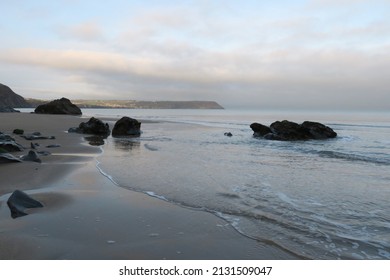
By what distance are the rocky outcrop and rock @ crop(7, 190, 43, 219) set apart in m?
22.2

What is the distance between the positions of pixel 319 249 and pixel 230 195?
3251 mm

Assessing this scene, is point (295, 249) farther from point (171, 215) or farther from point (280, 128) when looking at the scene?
point (280, 128)

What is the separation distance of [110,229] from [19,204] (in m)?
2.00

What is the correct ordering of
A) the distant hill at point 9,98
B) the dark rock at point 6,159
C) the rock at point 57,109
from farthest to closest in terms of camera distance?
the distant hill at point 9,98 < the rock at point 57,109 < the dark rock at point 6,159

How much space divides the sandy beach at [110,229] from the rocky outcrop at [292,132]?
20.6m

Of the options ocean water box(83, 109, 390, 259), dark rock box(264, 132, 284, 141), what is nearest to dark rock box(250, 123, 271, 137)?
dark rock box(264, 132, 284, 141)

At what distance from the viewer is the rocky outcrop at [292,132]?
88.3ft

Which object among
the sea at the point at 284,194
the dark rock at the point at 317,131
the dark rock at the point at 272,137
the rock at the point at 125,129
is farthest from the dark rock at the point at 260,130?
the sea at the point at 284,194

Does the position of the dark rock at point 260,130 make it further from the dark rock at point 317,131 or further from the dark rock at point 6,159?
the dark rock at point 6,159

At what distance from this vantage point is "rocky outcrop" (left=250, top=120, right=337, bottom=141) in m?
26.9

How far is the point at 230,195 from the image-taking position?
324 inches

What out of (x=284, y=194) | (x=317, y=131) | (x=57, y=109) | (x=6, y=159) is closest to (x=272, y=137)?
(x=317, y=131)

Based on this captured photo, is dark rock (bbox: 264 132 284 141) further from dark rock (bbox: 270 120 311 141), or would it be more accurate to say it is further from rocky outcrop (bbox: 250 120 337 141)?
dark rock (bbox: 270 120 311 141)

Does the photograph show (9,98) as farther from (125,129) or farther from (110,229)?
(110,229)
